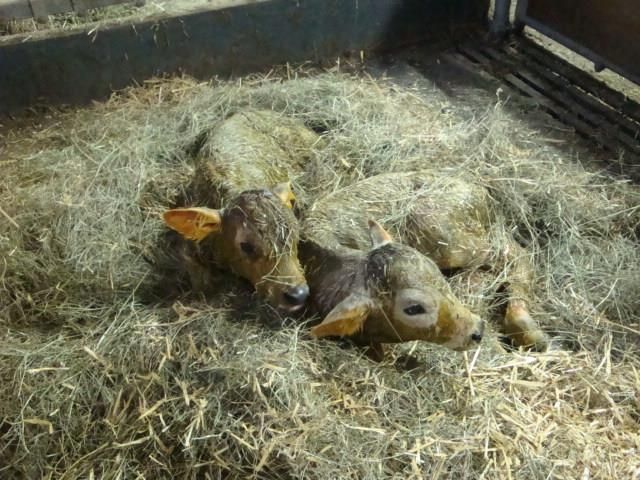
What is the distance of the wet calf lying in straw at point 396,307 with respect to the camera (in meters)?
3.66

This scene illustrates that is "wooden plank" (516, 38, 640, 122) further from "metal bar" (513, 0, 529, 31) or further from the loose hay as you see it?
the loose hay

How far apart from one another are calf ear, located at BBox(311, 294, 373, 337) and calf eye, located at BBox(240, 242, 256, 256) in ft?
2.13

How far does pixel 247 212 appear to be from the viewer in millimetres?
4121

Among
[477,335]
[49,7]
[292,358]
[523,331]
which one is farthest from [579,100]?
[49,7]

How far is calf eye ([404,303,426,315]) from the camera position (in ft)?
12.0

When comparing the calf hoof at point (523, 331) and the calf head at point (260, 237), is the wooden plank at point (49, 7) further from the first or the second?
the calf hoof at point (523, 331)

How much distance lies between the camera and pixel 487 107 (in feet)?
21.4

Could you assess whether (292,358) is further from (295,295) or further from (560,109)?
(560,109)

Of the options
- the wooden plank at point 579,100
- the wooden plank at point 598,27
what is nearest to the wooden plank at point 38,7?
the wooden plank at point 579,100

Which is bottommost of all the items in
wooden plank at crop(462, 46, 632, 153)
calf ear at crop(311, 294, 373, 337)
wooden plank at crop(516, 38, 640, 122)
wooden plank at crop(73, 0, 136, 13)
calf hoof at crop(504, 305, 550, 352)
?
calf hoof at crop(504, 305, 550, 352)

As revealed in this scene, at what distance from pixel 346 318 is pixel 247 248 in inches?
32.0

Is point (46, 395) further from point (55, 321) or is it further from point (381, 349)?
point (381, 349)

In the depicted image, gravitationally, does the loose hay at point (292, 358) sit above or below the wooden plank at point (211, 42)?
below

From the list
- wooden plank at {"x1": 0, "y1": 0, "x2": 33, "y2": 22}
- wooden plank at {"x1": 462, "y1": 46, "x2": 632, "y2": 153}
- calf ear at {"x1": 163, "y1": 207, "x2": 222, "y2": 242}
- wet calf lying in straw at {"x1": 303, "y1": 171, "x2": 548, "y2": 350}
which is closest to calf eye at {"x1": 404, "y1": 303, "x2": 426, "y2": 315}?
wet calf lying in straw at {"x1": 303, "y1": 171, "x2": 548, "y2": 350}
